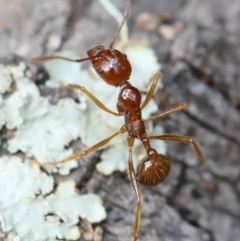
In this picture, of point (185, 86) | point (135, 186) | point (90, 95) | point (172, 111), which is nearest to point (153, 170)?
point (135, 186)

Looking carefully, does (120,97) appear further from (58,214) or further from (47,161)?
(58,214)

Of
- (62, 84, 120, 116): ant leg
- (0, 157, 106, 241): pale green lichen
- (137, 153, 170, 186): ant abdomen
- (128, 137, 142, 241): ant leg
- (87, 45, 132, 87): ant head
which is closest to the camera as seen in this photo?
(0, 157, 106, 241): pale green lichen

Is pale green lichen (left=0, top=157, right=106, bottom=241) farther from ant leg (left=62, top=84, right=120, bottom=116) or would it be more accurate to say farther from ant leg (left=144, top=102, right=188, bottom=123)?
ant leg (left=144, top=102, right=188, bottom=123)

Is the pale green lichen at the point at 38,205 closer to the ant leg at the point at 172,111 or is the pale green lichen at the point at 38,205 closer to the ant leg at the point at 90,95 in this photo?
the ant leg at the point at 90,95

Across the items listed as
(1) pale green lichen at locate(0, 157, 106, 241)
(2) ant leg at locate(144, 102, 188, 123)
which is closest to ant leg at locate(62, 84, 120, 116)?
(2) ant leg at locate(144, 102, 188, 123)

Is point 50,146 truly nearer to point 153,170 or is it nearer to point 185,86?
point 153,170

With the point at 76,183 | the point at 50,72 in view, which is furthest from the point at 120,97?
the point at 76,183
